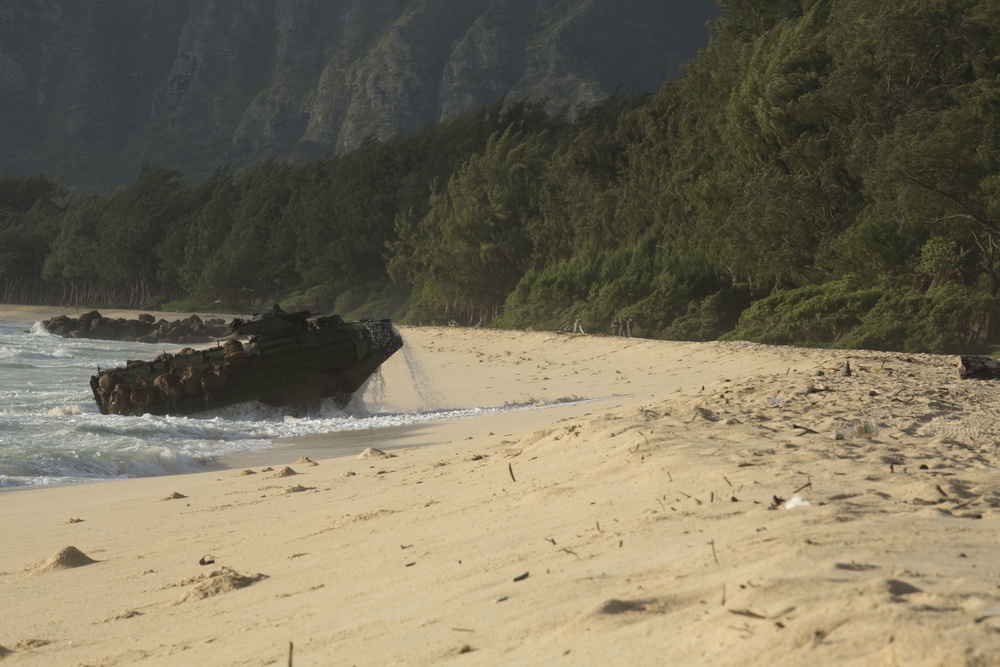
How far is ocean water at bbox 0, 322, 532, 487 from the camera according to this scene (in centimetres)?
1125

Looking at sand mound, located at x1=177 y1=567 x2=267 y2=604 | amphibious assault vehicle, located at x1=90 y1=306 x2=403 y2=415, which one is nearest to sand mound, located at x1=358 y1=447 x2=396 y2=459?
sand mound, located at x1=177 y1=567 x2=267 y2=604

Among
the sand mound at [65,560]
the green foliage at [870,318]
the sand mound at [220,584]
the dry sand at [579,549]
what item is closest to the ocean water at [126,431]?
the dry sand at [579,549]

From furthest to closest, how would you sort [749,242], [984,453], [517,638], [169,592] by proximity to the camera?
1. [749,242]
2. [984,453]
3. [169,592]
4. [517,638]

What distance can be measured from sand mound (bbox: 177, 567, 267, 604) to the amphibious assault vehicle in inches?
499

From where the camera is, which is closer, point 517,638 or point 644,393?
point 517,638

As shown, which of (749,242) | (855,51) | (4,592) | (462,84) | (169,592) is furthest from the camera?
(462,84)

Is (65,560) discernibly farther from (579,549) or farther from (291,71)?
(291,71)

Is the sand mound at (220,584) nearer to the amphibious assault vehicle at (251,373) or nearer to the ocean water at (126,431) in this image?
the ocean water at (126,431)

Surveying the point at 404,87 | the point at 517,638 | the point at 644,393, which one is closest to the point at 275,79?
the point at 404,87

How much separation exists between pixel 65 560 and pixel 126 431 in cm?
773

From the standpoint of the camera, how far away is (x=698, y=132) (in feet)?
105

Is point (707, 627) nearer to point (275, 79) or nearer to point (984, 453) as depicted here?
point (984, 453)

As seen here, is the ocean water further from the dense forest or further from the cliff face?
the cliff face

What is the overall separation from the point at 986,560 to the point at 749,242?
22252 mm
